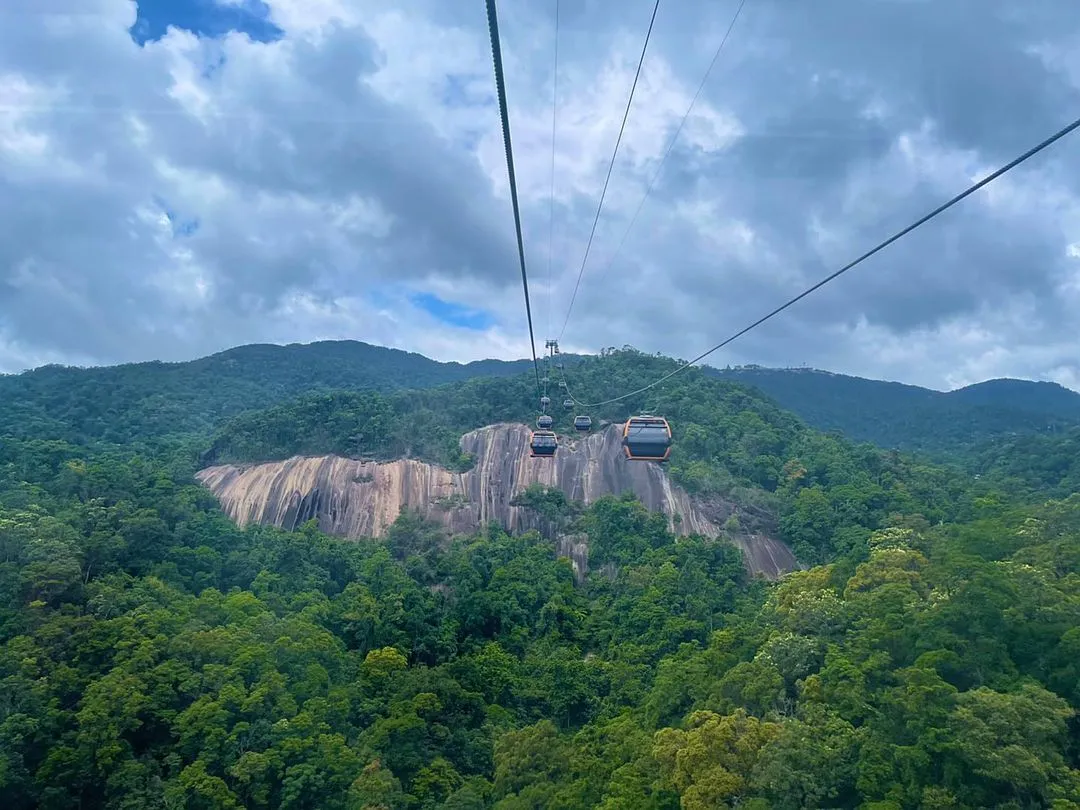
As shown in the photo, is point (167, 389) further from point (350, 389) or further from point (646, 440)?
point (646, 440)

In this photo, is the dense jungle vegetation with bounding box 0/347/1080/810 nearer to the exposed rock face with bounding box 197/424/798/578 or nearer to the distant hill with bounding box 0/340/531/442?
the exposed rock face with bounding box 197/424/798/578

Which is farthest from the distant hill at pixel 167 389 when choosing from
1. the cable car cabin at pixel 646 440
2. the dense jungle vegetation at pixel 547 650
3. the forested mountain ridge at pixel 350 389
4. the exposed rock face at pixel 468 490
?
the cable car cabin at pixel 646 440

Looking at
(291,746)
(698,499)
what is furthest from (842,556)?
(291,746)

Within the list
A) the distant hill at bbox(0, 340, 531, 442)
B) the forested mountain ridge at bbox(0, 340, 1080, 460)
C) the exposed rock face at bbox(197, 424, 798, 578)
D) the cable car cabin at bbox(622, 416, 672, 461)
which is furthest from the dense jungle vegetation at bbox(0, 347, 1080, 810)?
the forested mountain ridge at bbox(0, 340, 1080, 460)

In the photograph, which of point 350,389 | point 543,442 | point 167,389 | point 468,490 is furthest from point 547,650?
point 350,389

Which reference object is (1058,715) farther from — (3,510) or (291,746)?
(3,510)

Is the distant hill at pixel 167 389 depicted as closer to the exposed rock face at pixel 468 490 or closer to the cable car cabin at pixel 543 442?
the exposed rock face at pixel 468 490

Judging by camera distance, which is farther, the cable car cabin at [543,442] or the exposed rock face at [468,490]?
the exposed rock face at [468,490]
